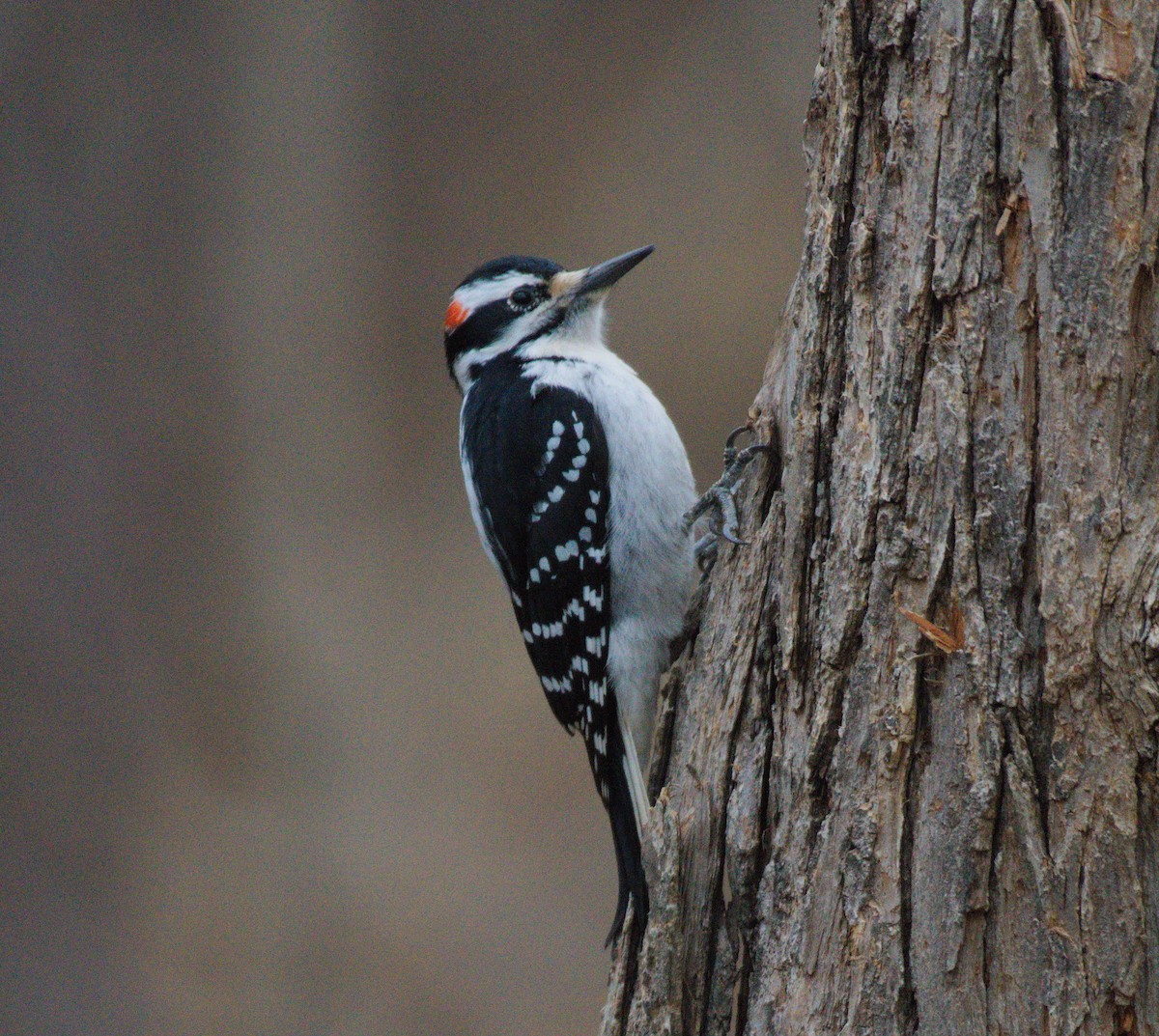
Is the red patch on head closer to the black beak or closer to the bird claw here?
the black beak

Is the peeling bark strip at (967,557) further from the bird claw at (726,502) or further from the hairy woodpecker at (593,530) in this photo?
the hairy woodpecker at (593,530)

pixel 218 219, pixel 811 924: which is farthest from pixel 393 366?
pixel 811 924

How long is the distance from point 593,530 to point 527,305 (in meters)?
0.85

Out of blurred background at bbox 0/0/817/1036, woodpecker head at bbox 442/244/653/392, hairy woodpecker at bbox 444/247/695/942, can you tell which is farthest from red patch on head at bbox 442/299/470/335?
blurred background at bbox 0/0/817/1036

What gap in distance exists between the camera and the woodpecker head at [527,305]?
11.8ft

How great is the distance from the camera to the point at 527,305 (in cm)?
368

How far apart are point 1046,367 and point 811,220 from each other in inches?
23.5

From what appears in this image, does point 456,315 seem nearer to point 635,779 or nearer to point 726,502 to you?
point 726,502

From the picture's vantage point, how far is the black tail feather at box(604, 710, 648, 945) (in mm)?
2730

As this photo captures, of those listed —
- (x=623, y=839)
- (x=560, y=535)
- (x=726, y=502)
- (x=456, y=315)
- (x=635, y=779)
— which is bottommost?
(x=623, y=839)

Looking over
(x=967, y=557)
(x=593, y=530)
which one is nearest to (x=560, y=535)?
(x=593, y=530)

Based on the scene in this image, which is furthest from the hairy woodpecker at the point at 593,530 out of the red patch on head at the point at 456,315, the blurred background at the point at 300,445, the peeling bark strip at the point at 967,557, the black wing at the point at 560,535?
the blurred background at the point at 300,445

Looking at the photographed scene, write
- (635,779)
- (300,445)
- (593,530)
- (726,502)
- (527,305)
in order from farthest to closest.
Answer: (300,445), (527,305), (593,530), (635,779), (726,502)

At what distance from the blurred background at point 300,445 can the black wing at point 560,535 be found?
7.96 ft
